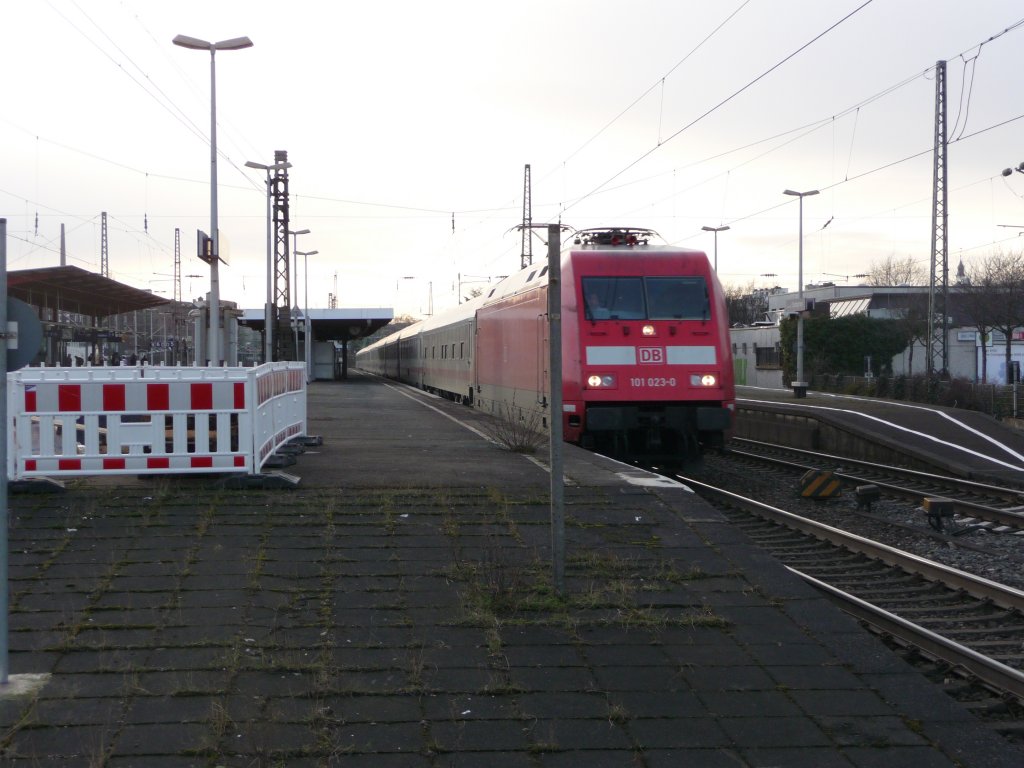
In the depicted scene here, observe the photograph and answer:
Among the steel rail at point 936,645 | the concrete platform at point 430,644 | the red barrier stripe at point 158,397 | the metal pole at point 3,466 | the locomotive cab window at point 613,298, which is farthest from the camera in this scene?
the locomotive cab window at point 613,298

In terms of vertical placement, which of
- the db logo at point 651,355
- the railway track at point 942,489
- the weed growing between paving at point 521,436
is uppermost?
the db logo at point 651,355

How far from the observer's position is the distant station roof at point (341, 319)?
4731cm

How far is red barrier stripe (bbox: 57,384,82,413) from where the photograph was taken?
8.26m

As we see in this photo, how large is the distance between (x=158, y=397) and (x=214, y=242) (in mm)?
9801

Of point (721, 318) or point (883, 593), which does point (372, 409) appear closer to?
point (721, 318)

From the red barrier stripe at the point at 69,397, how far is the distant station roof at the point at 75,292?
12.7 m

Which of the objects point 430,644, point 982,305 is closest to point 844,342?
point 982,305

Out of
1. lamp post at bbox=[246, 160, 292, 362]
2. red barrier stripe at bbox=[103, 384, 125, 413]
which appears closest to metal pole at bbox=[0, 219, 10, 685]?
red barrier stripe at bbox=[103, 384, 125, 413]

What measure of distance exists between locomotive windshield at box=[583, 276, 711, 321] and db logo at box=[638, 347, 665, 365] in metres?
0.45

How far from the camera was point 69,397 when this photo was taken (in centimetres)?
827

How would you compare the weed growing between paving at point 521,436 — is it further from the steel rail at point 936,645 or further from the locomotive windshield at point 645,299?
the steel rail at point 936,645

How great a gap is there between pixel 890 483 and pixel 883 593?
7932 mm

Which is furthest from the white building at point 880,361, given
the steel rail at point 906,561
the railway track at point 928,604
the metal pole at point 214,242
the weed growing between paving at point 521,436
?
the railway track at point 928,604

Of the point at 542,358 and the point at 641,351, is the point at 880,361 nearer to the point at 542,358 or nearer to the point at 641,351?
the point at 542,358
